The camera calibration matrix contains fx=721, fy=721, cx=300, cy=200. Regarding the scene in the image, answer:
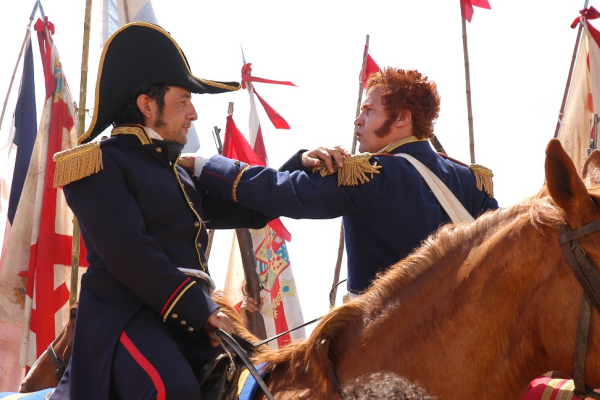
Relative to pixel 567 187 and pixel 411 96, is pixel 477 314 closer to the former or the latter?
pixel 567 187

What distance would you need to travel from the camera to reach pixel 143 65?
12.5ft

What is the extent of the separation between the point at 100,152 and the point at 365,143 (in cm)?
158

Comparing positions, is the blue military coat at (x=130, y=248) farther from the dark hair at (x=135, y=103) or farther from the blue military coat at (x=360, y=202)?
the blue military coat at (x=360, y=202)

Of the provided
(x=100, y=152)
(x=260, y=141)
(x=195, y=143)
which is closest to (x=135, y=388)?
(x=100, y=152)

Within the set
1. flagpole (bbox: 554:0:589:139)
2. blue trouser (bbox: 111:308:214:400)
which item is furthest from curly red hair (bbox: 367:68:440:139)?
flagpole (bbox: 554:0:589:139)

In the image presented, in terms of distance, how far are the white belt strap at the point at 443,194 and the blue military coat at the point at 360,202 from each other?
0.03m

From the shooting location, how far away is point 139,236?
333 cm

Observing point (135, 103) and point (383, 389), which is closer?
point (383, 389)

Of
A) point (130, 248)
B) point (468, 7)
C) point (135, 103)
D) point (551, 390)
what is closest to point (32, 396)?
point (130, 248)

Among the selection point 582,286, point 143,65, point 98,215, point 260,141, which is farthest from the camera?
point 260,141

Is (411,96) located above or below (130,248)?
above

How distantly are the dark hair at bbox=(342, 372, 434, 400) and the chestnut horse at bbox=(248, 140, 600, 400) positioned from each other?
47 mm

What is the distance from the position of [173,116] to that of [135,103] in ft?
0.72

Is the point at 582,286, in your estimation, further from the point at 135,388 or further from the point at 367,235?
the point at 135,388
